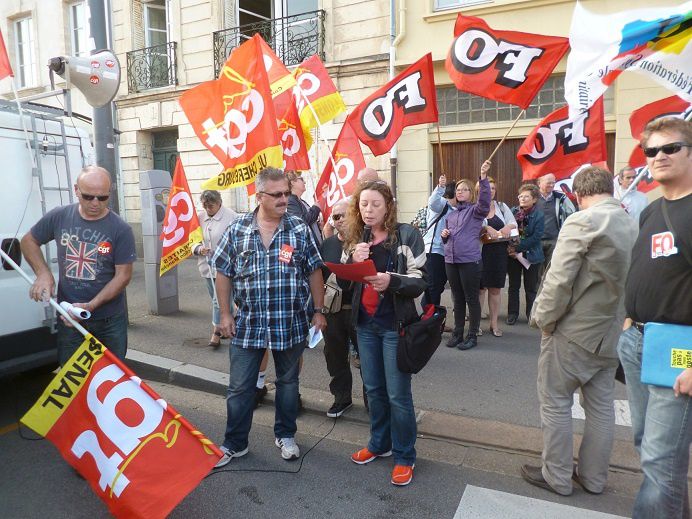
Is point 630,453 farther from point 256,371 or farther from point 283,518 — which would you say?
point 256,371

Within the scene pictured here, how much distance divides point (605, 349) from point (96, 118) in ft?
19.2

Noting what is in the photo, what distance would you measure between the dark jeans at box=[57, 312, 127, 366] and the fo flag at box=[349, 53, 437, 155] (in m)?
2.92

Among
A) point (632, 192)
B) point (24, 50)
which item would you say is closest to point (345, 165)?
point (632, 192)

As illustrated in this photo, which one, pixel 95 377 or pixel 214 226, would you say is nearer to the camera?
pixel 95 377

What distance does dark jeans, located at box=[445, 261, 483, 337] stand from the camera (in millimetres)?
5711

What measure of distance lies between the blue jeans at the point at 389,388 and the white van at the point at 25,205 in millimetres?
2453

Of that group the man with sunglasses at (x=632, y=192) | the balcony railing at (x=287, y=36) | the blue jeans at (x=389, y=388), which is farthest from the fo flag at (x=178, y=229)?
the balcony railing at (x=287, y=36)

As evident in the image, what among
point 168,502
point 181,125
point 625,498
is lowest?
point 625,498

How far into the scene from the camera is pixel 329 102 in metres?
6.05

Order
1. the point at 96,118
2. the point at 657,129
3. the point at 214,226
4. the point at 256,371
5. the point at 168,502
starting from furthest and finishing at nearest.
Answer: the point at 96,118, the point at 214,226, the point at 256,371, the point at 168,502, the point at 657,129

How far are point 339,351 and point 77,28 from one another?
14288 mm

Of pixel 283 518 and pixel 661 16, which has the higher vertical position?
pixel 661 16

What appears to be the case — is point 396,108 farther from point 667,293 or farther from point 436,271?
point 667,293

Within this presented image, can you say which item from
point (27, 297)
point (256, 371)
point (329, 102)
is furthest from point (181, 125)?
point (256, 371)
